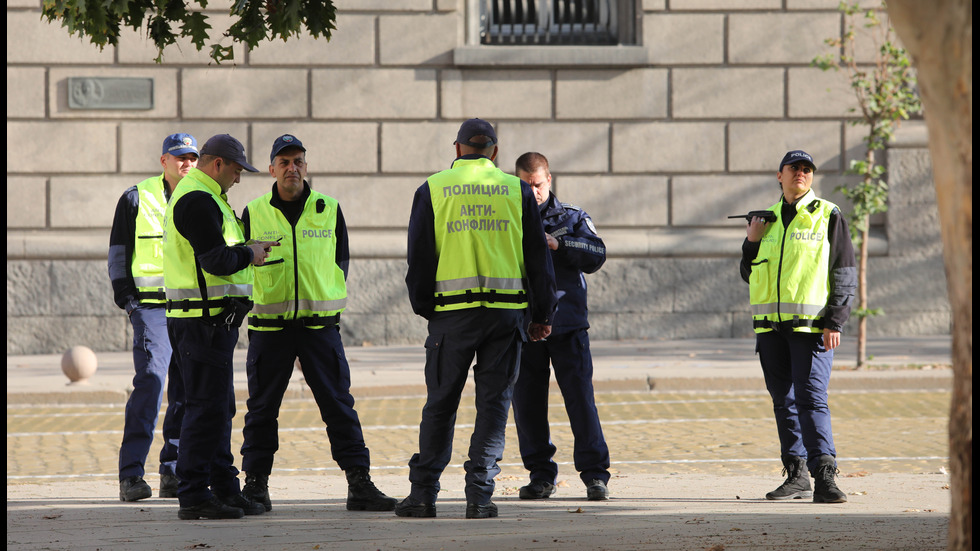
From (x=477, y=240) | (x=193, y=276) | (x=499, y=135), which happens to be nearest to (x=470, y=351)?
(x=477, y=240)

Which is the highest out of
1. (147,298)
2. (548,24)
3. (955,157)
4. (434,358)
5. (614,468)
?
(548,24)

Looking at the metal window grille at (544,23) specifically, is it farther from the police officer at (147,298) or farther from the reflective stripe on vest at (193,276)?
the reflective stripe on vest at (193,276)

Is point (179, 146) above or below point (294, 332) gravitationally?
above

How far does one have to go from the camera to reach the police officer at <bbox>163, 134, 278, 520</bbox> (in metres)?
5.75

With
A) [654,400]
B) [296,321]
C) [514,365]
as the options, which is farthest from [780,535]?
[654,400]

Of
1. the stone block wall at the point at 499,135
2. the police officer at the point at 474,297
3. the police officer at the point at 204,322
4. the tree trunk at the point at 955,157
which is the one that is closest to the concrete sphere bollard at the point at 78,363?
the stone block wall at the point at 499,135

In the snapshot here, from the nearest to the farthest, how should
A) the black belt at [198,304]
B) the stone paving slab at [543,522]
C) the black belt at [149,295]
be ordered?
1. the stone paving slab at [543,522]
2. the black belt at [198,304]
3. the black belt at [149,295]

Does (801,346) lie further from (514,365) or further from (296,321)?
(296,321)

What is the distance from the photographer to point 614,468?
7750 millimetres

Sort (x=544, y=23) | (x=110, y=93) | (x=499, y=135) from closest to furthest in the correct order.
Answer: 1. (x=110, y=93)
2. (x=499, y=135)
3. (x=544, y=23)

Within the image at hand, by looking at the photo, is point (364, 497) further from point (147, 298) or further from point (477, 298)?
point (147, 298)

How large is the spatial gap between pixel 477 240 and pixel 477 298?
28 centimetres

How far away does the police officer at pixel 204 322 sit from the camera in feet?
18.9

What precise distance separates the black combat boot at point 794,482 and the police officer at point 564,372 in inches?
36.7
